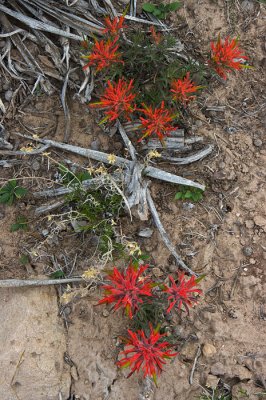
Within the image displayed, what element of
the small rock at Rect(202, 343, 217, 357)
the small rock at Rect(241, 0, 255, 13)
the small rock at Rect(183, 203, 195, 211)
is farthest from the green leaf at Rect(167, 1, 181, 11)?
the small rock at Rect(202, 343, 217, 357)

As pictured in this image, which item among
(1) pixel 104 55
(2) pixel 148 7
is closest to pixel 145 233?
(1) pixel 104 55

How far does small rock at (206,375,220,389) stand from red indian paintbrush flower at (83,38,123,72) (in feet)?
7.95

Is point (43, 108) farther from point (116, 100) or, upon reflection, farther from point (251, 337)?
point (251, 337)

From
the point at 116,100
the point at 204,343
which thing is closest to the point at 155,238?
the point at 204,343

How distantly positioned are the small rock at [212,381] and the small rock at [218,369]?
33 mm

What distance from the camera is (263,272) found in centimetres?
349

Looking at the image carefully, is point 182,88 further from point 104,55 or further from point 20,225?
point 20,225

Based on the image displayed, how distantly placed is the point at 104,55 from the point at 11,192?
132cm

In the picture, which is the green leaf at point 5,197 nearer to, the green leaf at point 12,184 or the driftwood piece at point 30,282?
the green leaf at point 12,184

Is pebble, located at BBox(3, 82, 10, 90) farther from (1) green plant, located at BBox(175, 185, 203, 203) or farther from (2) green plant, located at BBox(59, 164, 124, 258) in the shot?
(1) green plant, located at BBox(175, 185, 203, 203)

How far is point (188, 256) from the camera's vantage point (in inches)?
137

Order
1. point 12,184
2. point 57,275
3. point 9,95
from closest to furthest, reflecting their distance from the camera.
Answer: point 57,275 < point 12,184 < point 9,95

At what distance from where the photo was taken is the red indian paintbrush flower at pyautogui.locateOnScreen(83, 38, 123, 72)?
9.84ft

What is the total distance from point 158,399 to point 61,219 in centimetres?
155
